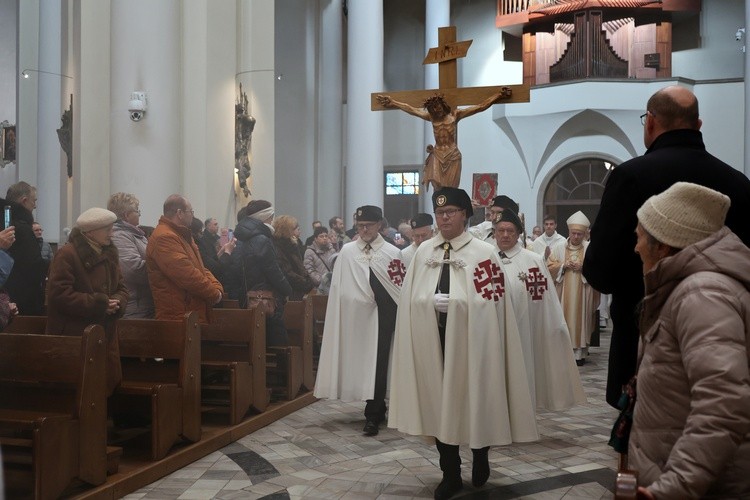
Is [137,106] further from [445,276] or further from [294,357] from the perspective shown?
[445,276]

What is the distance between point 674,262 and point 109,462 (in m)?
4.17

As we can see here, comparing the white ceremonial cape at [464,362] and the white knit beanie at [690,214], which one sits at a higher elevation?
the white knit beanie at [690,214]

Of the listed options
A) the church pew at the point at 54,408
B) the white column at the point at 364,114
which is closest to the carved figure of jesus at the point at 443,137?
the church pew at the point at 54,408

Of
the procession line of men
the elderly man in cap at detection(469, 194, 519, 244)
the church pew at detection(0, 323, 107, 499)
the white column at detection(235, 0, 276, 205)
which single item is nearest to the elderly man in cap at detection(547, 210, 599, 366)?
the elderly man in cap at detection(469, 194, 519, 244)

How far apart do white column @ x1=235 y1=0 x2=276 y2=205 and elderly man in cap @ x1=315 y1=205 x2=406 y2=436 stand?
382 centimetres

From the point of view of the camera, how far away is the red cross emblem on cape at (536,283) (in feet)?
23.7

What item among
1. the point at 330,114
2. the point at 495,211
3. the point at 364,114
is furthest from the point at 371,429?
the point at 330,114

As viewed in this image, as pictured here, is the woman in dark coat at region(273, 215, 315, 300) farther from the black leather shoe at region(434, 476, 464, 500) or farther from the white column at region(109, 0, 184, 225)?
the black leather shoe at region(434, 476, 464, 500)

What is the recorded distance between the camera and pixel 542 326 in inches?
284

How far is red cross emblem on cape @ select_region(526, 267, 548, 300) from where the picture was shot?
7.23 meters

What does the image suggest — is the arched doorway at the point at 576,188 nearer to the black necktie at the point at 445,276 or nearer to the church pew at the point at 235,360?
the church pew at the point at 235,360

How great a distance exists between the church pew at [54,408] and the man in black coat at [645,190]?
9.88 feet

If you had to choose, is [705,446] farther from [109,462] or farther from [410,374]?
[109,462]

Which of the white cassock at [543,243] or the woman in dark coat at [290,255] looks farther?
the white cassock at [543,243]
